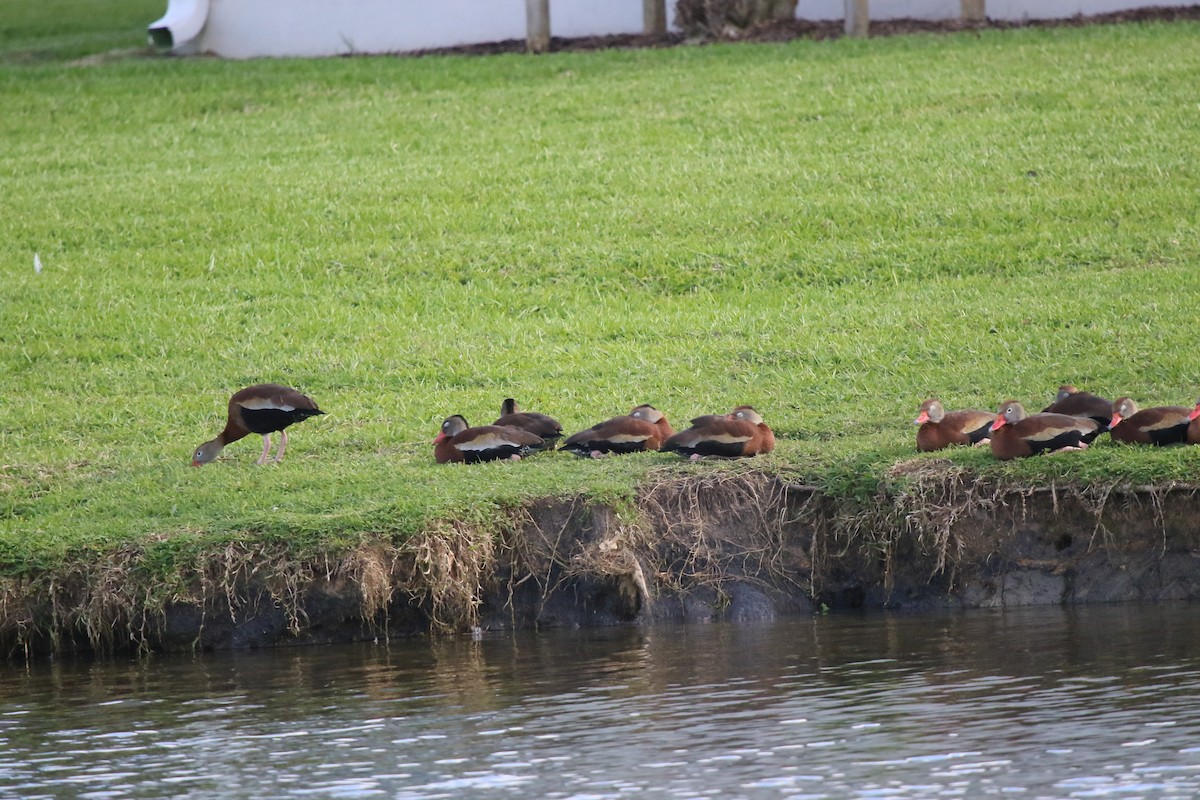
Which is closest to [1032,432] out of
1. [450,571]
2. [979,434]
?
[979,434]

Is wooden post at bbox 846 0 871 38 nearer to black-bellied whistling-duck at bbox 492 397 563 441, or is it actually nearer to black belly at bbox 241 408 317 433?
black-bellied whistling-duck at bbox 492 397 563 441

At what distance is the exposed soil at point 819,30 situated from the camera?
25000 millimetres

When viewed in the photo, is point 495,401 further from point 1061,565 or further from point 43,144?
point 43,144

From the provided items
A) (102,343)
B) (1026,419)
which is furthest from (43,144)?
(1026,419)

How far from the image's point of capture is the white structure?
1044 inches

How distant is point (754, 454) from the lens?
1102cm

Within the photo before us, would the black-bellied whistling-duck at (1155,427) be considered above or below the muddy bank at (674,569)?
above

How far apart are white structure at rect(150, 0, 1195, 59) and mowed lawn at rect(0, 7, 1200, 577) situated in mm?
916

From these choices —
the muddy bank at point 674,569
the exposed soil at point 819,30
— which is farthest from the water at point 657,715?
the exposed soil at point 819,30

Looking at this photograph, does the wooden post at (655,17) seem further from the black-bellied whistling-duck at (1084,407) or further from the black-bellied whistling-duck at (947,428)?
the black-bellied whistling-duck at (947,428)

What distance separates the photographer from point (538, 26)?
25.5 m

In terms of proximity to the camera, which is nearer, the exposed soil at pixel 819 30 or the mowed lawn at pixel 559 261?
the mowed lawn at pixel 559 261

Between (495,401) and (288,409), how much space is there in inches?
88.6

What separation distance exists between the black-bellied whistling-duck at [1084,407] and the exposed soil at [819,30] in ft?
48.5
